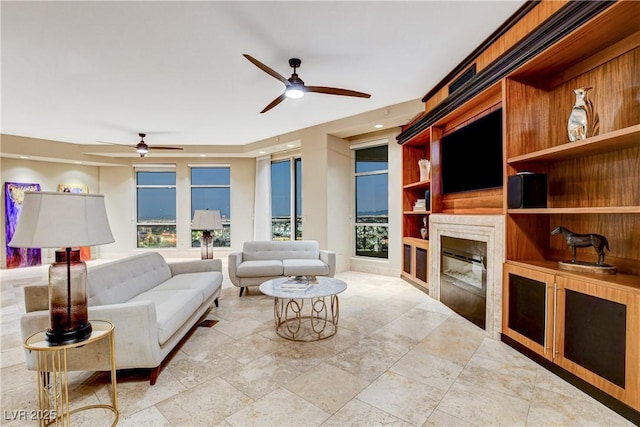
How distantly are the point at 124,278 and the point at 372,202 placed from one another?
4.65m

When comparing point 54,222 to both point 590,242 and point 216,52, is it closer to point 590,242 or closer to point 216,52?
point 216,52

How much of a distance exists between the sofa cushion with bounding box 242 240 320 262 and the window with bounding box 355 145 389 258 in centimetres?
159

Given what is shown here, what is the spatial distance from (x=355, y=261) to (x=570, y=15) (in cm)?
501

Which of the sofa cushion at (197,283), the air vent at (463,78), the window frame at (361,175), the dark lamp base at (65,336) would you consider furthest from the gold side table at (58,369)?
the window frame at (361,175)

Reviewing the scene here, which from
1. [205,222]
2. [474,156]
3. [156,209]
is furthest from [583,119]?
[156,209]

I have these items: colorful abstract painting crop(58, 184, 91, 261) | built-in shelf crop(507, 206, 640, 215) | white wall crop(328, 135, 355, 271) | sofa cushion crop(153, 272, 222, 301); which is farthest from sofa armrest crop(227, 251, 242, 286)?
colorful abstract painting crop(58, 184, 91, 261)

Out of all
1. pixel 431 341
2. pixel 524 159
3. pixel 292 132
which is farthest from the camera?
pixel 292 132

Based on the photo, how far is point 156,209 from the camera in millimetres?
8641

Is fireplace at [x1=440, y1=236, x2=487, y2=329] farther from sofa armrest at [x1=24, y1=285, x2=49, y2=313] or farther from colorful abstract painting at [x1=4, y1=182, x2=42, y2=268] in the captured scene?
colorful abstract painting at [x1=4, y1=182, x2=42, y2=268]

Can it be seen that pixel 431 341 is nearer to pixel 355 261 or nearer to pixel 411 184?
pixel 411 184

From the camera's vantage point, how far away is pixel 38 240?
1.65m

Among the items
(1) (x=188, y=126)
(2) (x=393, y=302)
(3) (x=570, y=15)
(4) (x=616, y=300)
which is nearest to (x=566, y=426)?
(4) (x=616, y=300)

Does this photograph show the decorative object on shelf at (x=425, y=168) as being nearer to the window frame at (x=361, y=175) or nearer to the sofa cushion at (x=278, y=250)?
the window frame at (x=361, y=175)

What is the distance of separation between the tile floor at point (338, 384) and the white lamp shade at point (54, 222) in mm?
1131
